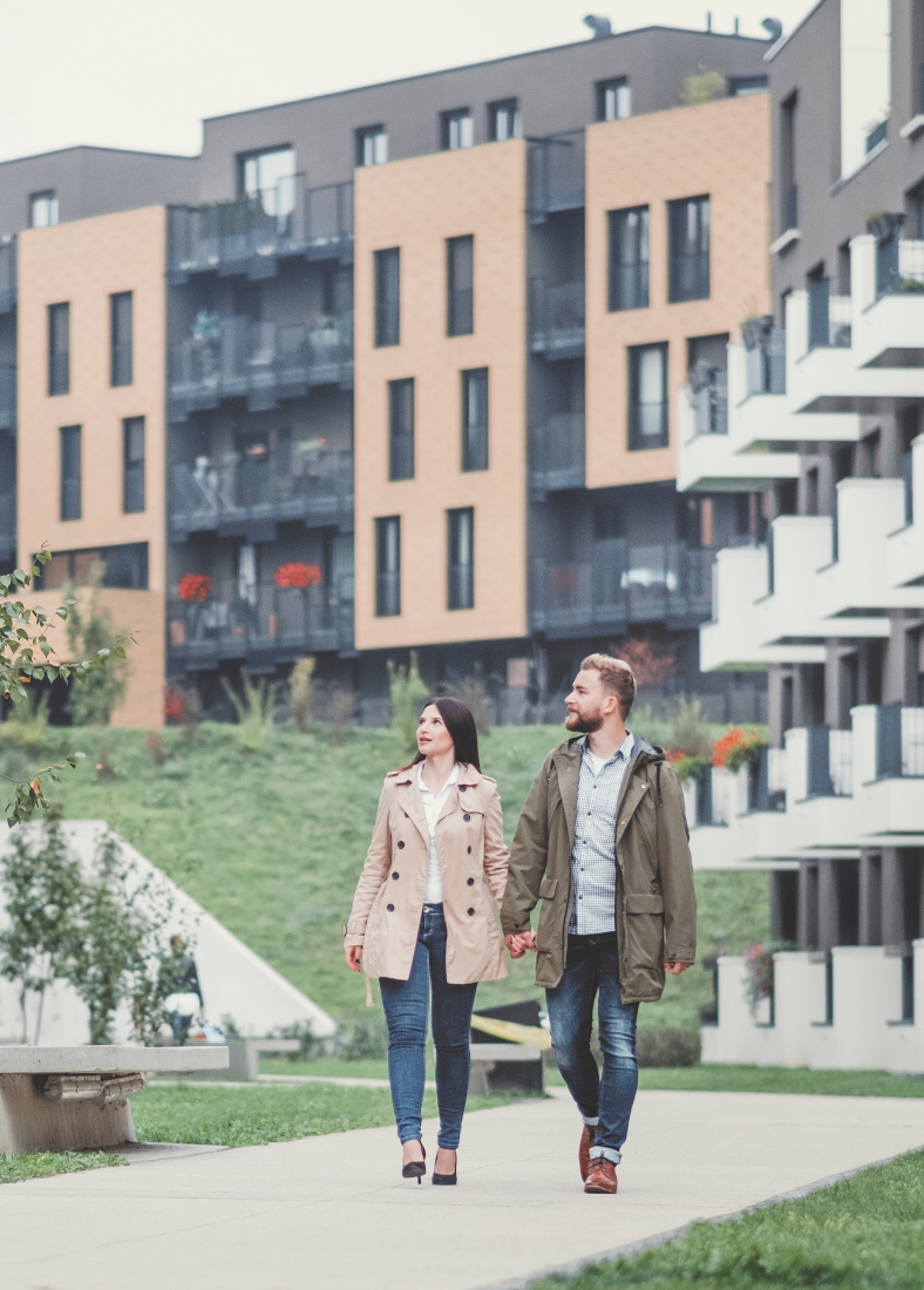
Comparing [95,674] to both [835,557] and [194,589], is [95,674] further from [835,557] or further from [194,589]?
[835,557]

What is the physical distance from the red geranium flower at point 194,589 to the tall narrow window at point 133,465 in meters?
2.49

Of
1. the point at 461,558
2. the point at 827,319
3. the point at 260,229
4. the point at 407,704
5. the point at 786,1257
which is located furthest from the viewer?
the point at 260,229

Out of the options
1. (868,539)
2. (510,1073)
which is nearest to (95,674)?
(868,539)

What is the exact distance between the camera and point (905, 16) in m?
31.3

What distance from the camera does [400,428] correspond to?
5512cm

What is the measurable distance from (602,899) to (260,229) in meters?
50.3

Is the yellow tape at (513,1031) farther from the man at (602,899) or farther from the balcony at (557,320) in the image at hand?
the balcony at (557,320)

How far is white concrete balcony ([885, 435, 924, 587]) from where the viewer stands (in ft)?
88.7

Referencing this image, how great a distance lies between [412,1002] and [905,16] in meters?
24.3

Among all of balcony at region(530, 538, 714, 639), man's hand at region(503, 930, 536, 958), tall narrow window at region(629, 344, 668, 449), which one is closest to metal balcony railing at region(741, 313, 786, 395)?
balcony at region(530, 538, 714, 639)

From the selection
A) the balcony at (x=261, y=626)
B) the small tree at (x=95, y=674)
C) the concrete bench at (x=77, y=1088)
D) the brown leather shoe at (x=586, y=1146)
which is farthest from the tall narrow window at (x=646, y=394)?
the brown leather shoe at (x=586, y=1146)

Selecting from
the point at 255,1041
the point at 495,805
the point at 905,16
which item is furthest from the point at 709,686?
the point at 495,805

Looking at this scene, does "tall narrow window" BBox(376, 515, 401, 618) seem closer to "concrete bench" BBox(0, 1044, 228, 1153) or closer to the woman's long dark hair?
"concrete bench" BBox(0, 1044, 228, 1153)

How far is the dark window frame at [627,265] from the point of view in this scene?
2037 inches
